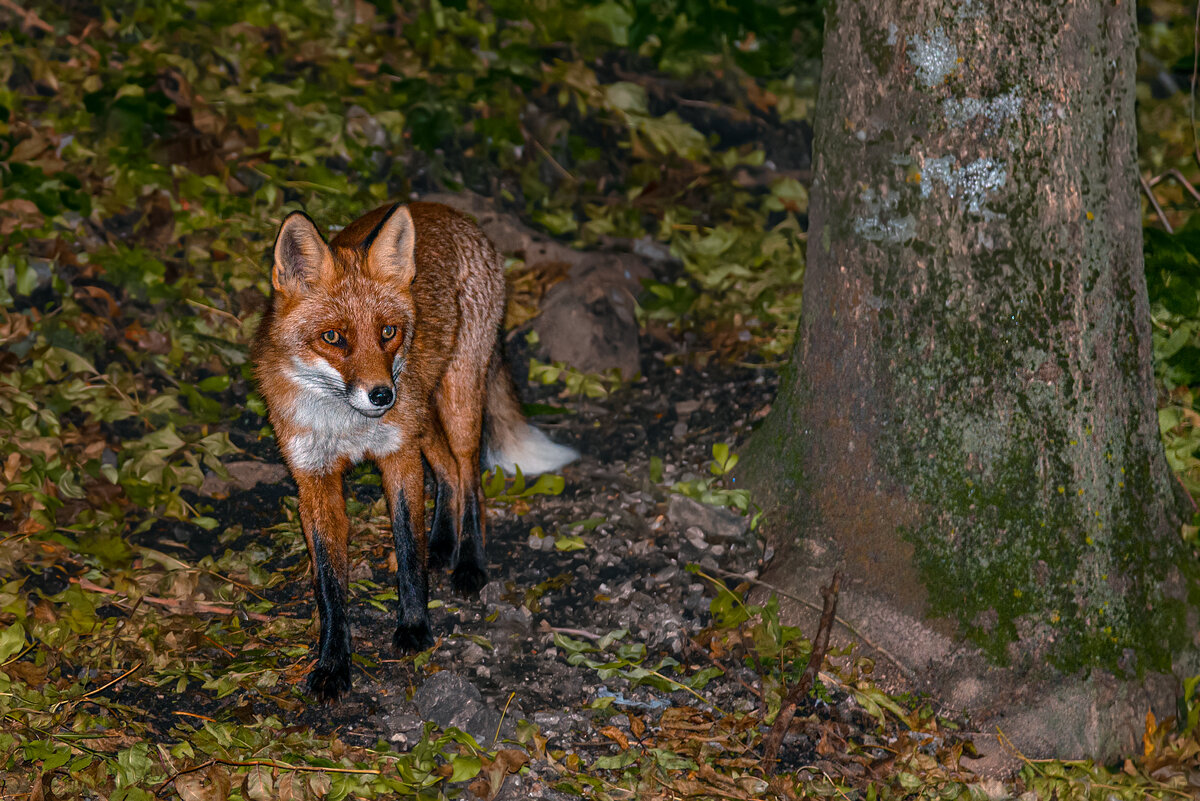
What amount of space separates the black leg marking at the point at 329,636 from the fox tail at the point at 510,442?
1.31 metres

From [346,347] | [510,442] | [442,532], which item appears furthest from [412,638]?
[510,442]

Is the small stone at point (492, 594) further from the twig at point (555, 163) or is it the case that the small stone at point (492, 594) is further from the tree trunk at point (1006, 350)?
the twig at point (555, 163)

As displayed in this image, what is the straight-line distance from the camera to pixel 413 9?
26.0 ft

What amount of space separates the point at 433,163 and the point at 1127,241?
4.46 m

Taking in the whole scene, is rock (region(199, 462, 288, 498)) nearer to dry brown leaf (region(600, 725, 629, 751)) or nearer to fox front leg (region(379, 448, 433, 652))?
fox front leg (region(379, 448, 433, 652))

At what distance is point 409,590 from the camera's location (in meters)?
4.04

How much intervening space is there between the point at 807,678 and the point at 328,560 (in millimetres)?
1890

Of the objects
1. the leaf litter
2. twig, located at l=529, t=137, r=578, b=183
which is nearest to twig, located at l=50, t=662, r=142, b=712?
the leaf litter

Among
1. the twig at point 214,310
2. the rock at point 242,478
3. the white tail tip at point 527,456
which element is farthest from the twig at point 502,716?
the twig at point 214,310

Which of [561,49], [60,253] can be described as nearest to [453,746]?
[60,253]

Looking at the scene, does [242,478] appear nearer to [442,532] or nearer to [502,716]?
[442,532]

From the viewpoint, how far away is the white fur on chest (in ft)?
12.4

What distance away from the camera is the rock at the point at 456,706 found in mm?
3512

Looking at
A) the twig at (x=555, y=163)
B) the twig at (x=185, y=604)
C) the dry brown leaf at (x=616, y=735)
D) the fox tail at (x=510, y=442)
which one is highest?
the twig at (x=555, y=163)
